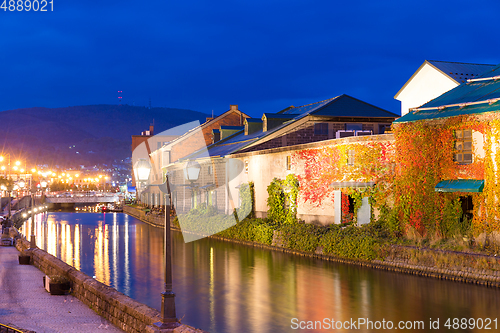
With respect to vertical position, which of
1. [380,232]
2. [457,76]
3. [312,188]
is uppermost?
[457,76]

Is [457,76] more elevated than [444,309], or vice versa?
[457,76]

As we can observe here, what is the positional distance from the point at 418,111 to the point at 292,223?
33.7 feet

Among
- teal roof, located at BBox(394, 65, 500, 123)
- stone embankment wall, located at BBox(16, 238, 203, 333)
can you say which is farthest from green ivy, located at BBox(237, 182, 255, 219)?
stone embankment wall, located at BBox(16, 238, 203, 333)

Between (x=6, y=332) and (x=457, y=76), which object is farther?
(x=457, y=76)

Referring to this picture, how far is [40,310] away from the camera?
13805 millimetres

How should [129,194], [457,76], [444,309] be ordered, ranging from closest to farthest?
[444,309]
[457,76]
[129,194]

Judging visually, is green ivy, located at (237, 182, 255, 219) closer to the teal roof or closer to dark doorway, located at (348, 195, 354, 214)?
dark doorway, located at (348, 195, 354, 214)

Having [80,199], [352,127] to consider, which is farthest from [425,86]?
[80,199]

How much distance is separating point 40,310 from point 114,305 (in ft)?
9.08

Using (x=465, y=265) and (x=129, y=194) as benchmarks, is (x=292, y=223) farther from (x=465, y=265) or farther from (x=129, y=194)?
(x=129, y=194)

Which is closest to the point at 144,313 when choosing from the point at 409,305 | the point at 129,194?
the point at 409,305

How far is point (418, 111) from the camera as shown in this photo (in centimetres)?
2370

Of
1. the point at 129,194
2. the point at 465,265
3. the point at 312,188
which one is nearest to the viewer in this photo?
the point at 465,265

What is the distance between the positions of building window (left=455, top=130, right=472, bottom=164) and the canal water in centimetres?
590
